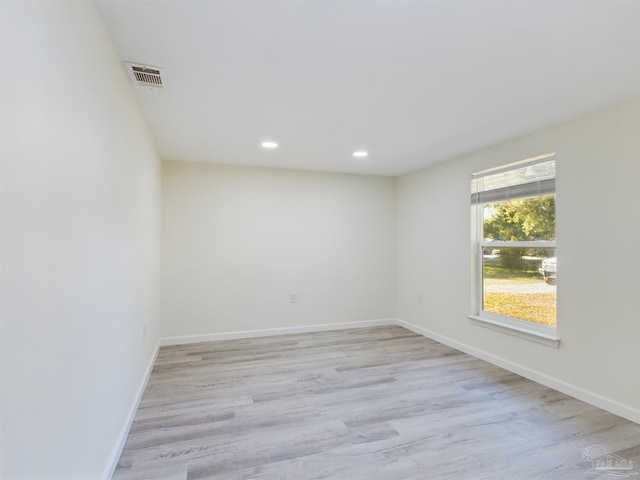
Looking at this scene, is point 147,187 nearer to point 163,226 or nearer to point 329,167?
point 163,226

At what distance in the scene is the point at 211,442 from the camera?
2043mm

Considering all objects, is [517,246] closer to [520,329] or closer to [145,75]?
[520,329]

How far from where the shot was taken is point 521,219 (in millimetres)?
3201

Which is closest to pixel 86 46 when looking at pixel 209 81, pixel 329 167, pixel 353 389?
pixel 209 81

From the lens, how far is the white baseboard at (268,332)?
404cm

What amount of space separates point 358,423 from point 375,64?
7.60 ft

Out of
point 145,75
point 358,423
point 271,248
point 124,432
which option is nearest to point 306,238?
point 271,248

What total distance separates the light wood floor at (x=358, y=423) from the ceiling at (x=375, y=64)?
2264mm

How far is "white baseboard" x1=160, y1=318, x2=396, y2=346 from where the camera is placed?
13.3 ft

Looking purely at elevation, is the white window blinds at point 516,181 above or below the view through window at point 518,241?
above

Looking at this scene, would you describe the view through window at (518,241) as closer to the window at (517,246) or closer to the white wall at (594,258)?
the window at (517,246)

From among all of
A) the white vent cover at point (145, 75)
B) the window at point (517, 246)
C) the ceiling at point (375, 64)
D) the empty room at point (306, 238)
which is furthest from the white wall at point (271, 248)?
the white vent cover at point (145, 75)

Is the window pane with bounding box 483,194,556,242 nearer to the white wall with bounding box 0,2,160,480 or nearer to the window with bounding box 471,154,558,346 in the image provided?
the window with bounding box 471,154,558,346

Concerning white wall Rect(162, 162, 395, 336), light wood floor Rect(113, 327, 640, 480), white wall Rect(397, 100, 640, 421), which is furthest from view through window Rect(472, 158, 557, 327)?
white wall Rect(162, 162, 395, 336)
